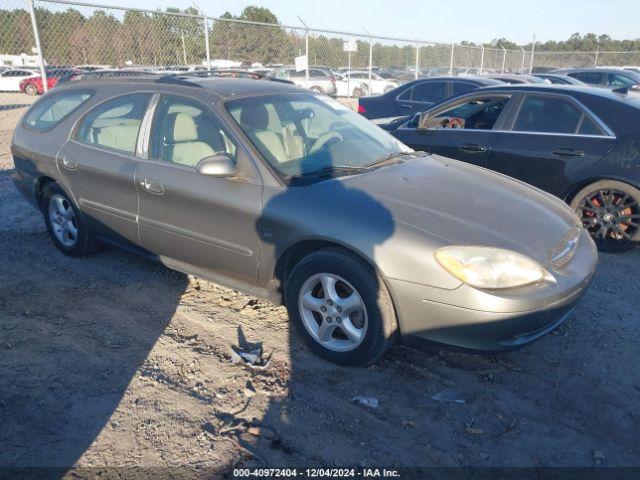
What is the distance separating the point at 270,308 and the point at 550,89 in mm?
3858

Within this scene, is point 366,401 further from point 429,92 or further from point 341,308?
point 429,92

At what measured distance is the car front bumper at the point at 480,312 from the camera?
269 cm

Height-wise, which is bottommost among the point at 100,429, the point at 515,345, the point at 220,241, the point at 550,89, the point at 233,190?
the point at 100,429

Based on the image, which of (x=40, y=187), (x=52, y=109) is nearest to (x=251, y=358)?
(x=40, y=187)

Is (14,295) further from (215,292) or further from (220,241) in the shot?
(220,241)

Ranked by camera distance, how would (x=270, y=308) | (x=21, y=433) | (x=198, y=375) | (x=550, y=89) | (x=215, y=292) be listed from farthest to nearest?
(x=550, y=89) < (x=215, y=292) < (x=270, y=308) < (x=198, y=375) < (x=21, y=433)

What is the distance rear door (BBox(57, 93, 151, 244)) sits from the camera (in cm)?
396

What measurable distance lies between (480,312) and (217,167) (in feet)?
5.97

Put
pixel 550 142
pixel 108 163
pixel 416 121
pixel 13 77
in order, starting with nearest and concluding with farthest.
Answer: pixel 108 163
pixel 550 142
pixel 416 121
pixel 13 77

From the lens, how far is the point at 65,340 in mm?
3467

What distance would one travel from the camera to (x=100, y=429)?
2.65 meters

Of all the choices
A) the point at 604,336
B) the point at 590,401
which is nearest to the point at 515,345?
the point at 590,401

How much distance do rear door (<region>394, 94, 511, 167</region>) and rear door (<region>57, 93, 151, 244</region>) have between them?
131 inches

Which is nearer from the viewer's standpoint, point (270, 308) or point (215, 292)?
point (270, 308)
